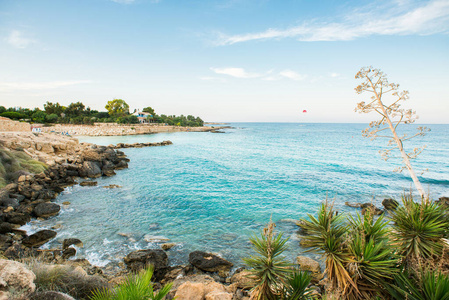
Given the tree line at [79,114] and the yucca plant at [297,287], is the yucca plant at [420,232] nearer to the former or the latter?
the yucca plant at [297,287]

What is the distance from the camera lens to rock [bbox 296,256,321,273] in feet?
31.6

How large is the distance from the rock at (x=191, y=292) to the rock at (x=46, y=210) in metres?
13.1

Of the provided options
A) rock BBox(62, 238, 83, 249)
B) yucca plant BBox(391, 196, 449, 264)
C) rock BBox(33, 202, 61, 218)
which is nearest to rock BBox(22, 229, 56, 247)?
rock BBox(62, 238, 83, 249)

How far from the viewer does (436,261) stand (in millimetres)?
5270

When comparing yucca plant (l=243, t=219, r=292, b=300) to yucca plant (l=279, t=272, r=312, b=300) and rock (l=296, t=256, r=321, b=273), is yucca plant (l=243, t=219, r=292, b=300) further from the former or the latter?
rock (l=296, t=256, r=321, b=273)

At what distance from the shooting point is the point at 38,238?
11.6 meters

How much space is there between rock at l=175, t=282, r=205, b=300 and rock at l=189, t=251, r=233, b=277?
8.48 feet

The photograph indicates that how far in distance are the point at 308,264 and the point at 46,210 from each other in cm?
1675

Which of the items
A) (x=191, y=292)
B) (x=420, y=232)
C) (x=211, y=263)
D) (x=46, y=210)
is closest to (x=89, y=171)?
(x=46, y=210)

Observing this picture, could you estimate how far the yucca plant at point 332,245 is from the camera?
4840mm

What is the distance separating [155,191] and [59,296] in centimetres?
1719

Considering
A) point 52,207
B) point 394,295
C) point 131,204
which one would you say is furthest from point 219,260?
point 52,207

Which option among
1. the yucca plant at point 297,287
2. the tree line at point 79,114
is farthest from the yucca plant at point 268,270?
the tree line at point 79,114

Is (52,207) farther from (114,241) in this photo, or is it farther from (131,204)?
(114,241)
